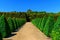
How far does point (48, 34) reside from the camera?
22.5m

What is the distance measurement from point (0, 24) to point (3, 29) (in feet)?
2.66

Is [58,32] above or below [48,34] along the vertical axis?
above

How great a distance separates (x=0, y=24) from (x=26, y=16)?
96929 millimetres

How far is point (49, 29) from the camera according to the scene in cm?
2250

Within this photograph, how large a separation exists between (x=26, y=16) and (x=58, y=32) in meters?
108

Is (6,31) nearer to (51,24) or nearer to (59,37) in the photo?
(51,24)

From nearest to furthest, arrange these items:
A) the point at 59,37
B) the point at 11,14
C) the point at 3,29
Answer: the point at 59,37
the point at 3,29
the point at 11,14

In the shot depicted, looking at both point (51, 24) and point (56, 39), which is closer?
point (56, 39)

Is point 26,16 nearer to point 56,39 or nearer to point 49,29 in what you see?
point 49,29

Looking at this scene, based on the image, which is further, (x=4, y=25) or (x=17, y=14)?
(x=17, y=14)

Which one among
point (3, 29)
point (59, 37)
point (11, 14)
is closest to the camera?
point (59, 37)

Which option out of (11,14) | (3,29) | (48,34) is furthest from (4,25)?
(11,14)

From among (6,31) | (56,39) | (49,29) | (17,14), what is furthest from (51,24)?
(17,14)

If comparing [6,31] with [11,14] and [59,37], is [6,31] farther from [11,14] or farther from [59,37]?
[11,14]
